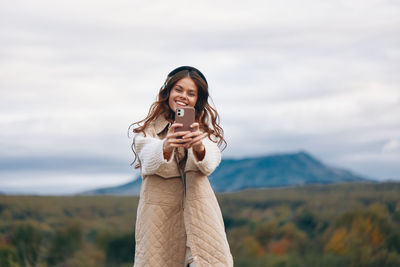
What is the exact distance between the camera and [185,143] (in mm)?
4289

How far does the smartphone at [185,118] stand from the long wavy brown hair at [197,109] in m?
0.48

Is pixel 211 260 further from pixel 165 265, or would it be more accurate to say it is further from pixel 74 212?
pixel 74 212

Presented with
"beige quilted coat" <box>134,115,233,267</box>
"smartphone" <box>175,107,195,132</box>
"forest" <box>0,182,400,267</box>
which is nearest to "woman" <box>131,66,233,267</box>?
"beige quilted coat" <box>134,115,233,267</box>

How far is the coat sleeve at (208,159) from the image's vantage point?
174 inches

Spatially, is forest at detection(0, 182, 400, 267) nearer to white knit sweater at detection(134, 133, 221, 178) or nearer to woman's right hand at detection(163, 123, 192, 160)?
white knit sweater at detection(134, 133, 221, 178)

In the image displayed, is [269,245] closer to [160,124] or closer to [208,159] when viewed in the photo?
[160,124]

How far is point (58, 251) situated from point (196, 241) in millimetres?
13824

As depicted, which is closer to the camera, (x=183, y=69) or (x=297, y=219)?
(x=183, y=69)

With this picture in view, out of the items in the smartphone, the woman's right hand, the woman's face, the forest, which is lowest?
the forest

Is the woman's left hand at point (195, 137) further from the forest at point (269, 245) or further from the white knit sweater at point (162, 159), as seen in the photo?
the forest at point (269, 245)

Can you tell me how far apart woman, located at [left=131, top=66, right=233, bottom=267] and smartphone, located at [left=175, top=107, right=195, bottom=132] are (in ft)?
0.43

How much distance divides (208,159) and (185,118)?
322 mm

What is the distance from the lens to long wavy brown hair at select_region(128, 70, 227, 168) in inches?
190

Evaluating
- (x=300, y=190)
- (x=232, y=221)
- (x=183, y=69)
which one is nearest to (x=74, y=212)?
(x=232, y=221)
